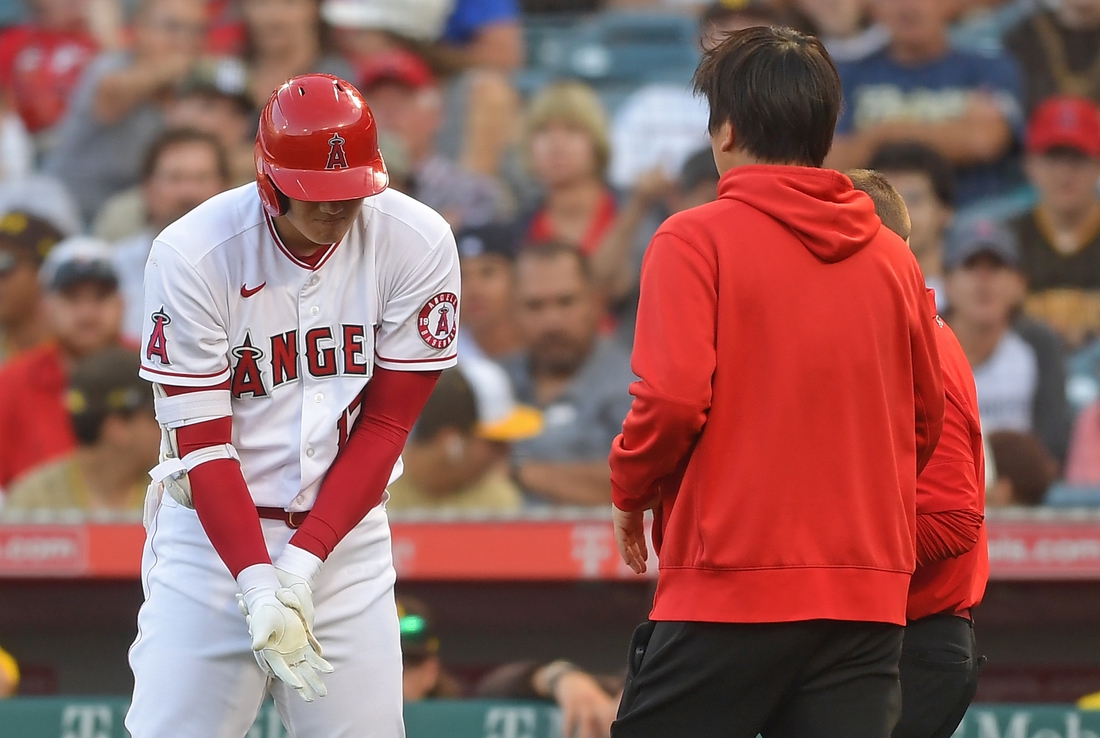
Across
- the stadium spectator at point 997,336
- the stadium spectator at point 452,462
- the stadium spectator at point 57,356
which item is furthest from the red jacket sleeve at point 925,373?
the stadium spectator at point 57,356

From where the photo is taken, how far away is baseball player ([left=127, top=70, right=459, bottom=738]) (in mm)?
2197

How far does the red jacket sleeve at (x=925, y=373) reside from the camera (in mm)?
1982

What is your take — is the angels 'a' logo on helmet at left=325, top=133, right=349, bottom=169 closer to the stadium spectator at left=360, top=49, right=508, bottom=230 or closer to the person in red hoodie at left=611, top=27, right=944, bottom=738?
the person in red hoodie at left=611, top=27, right=944, bottom=738

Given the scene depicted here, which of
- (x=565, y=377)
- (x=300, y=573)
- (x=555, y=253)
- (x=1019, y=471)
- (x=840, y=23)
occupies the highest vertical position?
(x=840, y=23)

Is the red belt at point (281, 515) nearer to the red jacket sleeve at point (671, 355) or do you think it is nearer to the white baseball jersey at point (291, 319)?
the white baseball jersey at point (291, 319)

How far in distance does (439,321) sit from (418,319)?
4cm

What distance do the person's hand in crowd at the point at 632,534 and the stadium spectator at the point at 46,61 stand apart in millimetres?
5378

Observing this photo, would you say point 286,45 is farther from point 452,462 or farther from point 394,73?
point 452,462

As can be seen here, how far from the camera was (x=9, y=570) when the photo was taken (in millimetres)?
4316

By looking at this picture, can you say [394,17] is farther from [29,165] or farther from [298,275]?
[298,275]

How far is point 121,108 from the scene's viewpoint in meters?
6.28

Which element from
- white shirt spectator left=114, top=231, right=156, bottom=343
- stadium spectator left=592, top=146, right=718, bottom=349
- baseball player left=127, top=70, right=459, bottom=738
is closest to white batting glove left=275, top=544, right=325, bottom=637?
baseball player left=127, top=70, right=459, bottom=738

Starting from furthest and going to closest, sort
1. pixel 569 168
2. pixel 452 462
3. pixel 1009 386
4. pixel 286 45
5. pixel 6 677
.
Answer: pixel 286 45, pixel 569 168, pixel 1009 386, pixel 452 462, pixel 6 677

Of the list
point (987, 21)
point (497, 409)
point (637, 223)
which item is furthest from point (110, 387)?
point (987, 21)
